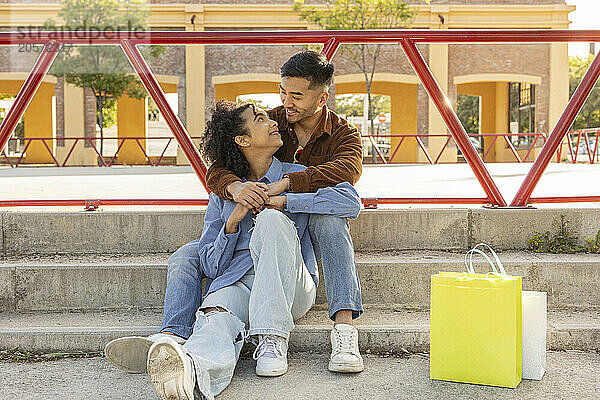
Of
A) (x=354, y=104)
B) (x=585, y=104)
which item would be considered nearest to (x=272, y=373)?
(x=585, y=104)

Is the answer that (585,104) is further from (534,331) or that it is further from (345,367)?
(345,367)

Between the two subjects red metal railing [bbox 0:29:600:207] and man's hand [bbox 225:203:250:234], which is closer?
man's hand [bbox 225:203:250:234]

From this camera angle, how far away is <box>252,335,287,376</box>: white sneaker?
6.80ft

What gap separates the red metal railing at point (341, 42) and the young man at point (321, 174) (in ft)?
1.89

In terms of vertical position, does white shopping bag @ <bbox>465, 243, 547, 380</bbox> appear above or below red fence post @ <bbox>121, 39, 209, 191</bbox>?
below

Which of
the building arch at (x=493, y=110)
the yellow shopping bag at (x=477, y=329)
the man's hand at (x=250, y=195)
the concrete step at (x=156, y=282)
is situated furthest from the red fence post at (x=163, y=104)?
the building arch at (x=493, y=110)

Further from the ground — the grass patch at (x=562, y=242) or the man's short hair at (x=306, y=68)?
the man's short hair at (x=306, y=68)

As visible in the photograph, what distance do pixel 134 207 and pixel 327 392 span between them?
5.71 ft

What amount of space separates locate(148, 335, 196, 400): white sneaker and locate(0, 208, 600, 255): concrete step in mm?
1243

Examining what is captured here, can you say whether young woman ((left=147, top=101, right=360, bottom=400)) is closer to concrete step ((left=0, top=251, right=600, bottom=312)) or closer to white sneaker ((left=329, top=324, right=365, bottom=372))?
white sneaker ((left=329, top=324, right=365, bottom=372))

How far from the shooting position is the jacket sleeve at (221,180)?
2.34 meters

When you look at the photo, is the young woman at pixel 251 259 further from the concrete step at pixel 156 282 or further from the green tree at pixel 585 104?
the green tree at pixel 585 104

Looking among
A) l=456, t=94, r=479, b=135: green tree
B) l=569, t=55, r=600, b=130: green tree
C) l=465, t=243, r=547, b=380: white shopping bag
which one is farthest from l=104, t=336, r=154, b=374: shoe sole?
l=456, t=94, r=479, b=135: green tree

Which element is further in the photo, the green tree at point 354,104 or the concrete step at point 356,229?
the green tree at point 354,104
